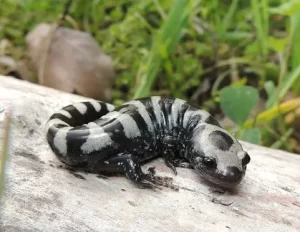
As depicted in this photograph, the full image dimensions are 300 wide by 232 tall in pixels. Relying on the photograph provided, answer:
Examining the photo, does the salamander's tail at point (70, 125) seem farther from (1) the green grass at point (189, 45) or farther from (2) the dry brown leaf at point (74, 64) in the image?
(2) the dry brown leaf at point (74, 64)

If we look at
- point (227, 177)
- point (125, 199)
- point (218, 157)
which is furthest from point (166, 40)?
point (125, 199)

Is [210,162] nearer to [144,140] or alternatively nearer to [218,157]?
[218,157]

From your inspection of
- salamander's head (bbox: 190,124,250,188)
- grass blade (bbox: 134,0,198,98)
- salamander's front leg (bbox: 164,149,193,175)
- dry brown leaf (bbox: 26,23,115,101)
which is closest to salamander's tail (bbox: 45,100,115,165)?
salamander's front leg (bbox: 164,149,193,175)

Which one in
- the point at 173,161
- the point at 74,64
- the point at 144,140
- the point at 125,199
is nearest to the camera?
the point at 125,199

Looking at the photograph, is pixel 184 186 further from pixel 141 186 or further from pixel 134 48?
pixel 134 48

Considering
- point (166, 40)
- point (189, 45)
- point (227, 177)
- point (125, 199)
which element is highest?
point (166, 40)

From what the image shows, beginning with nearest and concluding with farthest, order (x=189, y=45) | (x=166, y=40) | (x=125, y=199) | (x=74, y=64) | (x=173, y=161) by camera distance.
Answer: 1. (x=125, y=199)
2. (x=173, y=161)
3. (x=166, y=40)
4. (x=74, y=64)
5. (x=189, y=45)

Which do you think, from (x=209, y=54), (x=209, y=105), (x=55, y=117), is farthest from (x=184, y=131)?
(x=209, y=54)
